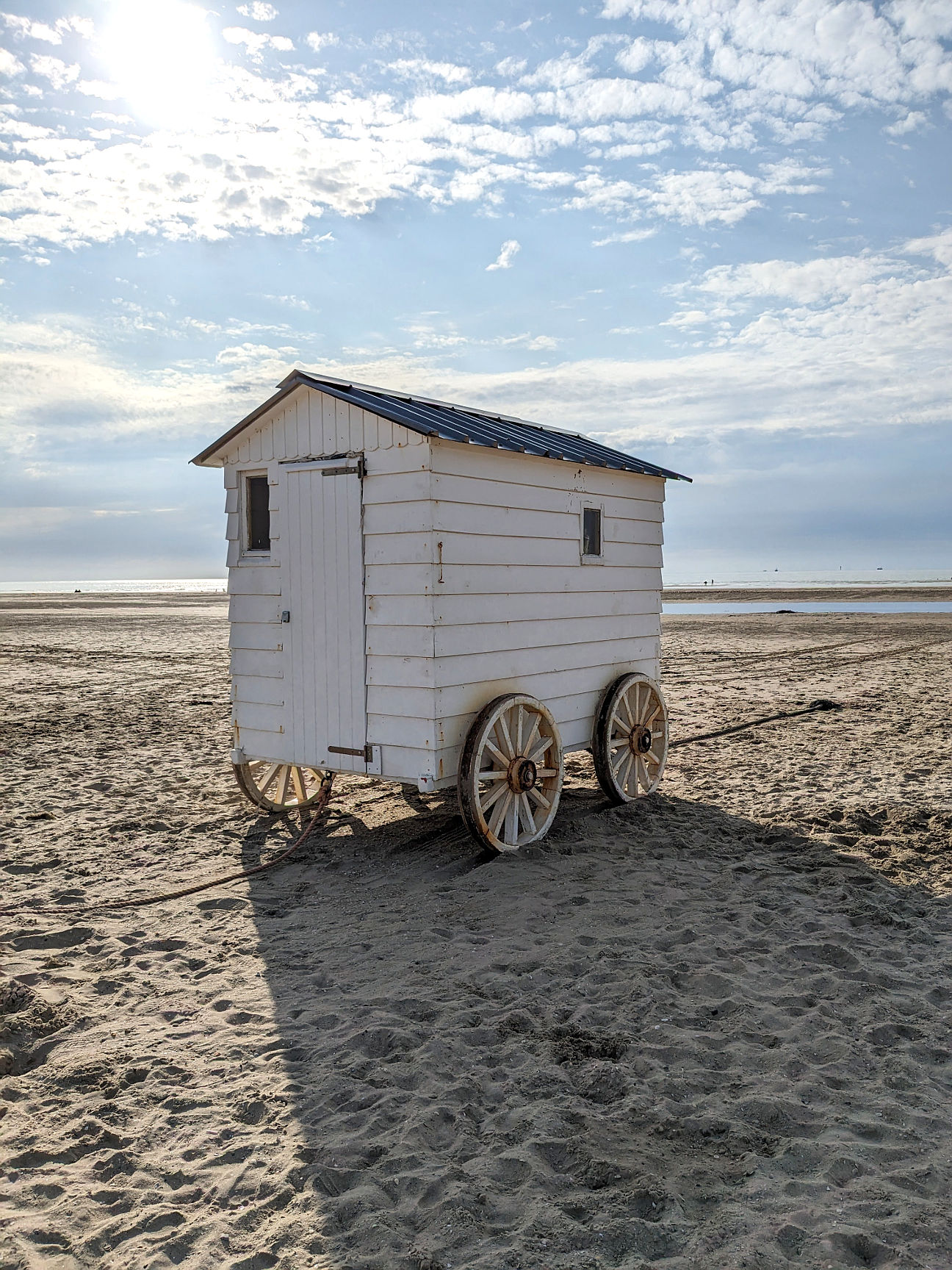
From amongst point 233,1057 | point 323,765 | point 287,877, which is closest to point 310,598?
point 323,765

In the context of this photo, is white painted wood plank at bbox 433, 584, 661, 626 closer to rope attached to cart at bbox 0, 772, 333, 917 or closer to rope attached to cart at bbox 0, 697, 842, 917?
rope attached to cart at bbox 0, 697, 842, 917

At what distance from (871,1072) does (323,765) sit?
416 cm

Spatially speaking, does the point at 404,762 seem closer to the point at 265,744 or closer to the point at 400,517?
the point at 265,744

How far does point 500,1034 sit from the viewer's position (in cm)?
410

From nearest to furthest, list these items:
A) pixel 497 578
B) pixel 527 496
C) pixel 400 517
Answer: pixel 400 517
pixel 497 578
pixel 527 496

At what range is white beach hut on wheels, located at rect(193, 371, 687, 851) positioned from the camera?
6105 millimetres

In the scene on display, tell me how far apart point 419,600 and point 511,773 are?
4.72 ft

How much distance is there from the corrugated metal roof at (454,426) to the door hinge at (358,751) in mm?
2254

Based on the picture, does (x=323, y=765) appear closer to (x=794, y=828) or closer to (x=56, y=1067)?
(x=56, y=1067)

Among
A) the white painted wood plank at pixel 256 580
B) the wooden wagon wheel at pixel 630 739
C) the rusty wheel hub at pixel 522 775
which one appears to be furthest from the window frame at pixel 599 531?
the white painted wood plank at pixel 256 580

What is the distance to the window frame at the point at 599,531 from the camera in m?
7.57

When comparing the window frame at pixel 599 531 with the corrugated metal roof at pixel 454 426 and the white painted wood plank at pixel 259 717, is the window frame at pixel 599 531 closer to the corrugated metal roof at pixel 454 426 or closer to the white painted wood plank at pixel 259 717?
the corrugated metal roof at pixel 454 426

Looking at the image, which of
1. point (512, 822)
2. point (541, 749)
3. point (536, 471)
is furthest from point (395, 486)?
point (512, 822)

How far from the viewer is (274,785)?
815 cm
